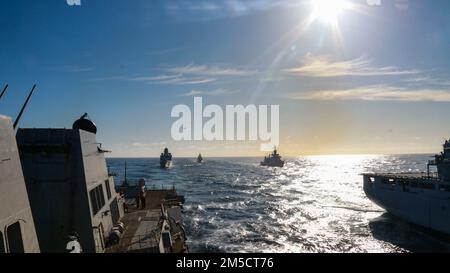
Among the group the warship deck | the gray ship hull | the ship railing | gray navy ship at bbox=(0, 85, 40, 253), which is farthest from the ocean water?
gray navy ship at bbox=(0, 85, 40, 253)

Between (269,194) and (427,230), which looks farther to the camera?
(269,194)

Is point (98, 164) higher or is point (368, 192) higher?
point (98, 164)

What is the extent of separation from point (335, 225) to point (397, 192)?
10.6 meters

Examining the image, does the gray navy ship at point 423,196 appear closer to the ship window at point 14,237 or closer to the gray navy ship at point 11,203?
the gray navy ship at point 11,203

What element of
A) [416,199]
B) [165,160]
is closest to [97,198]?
[416,199]

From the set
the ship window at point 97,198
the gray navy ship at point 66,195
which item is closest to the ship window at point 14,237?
the gray navy ship at point 66,195

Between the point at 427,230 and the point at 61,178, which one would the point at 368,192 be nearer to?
the point at 427,230

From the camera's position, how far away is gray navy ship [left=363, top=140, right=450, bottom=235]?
41.3 m

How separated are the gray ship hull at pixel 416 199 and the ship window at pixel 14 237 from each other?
4387 cm

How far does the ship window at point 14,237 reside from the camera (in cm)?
1052

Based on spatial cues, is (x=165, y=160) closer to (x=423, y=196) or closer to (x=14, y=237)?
(x=423, y=196)

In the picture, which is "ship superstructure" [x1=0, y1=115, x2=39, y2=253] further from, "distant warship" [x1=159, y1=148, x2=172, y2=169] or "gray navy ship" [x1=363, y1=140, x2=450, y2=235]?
"distant warship" [x1=159, y1=148, x2=172, y2=169]
